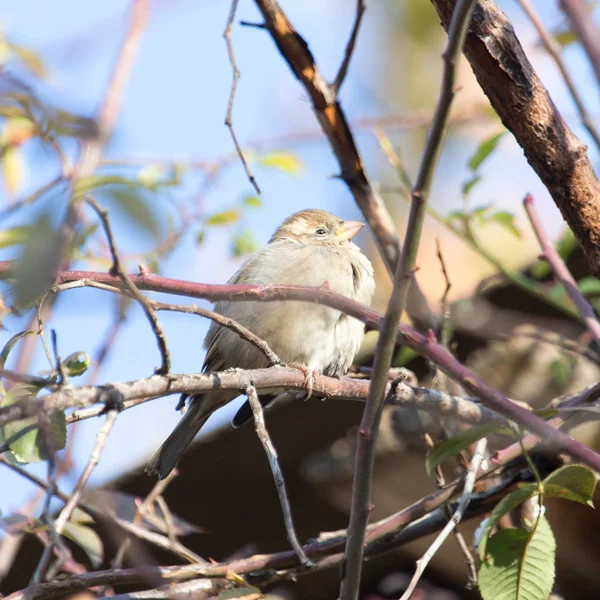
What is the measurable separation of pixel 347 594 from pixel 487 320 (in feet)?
6.21

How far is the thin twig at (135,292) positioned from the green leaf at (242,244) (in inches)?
106

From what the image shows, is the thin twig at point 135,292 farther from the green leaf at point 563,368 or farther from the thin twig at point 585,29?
the green leaf at point 563,368

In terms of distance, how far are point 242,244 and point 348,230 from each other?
2.09 feet

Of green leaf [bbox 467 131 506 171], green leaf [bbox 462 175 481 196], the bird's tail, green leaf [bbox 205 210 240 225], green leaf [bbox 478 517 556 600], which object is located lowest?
green leaf [bbox 478 517 556 600]

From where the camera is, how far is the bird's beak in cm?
462

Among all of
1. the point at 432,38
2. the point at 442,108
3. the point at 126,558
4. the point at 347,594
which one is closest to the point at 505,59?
the point at 442,108

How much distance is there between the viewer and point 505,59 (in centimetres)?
210

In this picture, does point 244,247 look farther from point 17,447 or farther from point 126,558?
point 17,447

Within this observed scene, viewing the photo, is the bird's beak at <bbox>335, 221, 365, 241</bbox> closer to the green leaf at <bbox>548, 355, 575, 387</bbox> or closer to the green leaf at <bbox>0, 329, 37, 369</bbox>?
the green leaf at <bbox>548, 355, 575, 387</bbox>

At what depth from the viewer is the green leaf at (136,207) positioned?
1.09m

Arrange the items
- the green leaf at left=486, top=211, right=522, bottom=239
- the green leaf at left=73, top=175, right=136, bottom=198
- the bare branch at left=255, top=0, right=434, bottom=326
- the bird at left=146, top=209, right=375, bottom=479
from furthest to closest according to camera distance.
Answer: the bird at left=146, top=209, right=375, bottom=479 < the green leaf at left=486, top=211, right=522, bottom=239 < the bare branch at left=255, top=0, right=434, bottom=326 < the green leaf at left=73, top=175, right=136, bottom=198

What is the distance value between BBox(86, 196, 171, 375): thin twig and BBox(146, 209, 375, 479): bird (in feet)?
5.10

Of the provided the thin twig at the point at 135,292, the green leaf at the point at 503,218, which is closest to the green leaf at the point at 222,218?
the green leaf at the point at 503,218

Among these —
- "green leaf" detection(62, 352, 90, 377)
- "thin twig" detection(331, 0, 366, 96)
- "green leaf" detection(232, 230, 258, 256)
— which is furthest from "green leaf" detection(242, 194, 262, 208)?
"green leaf" detection(62, 352, 90, 377)
